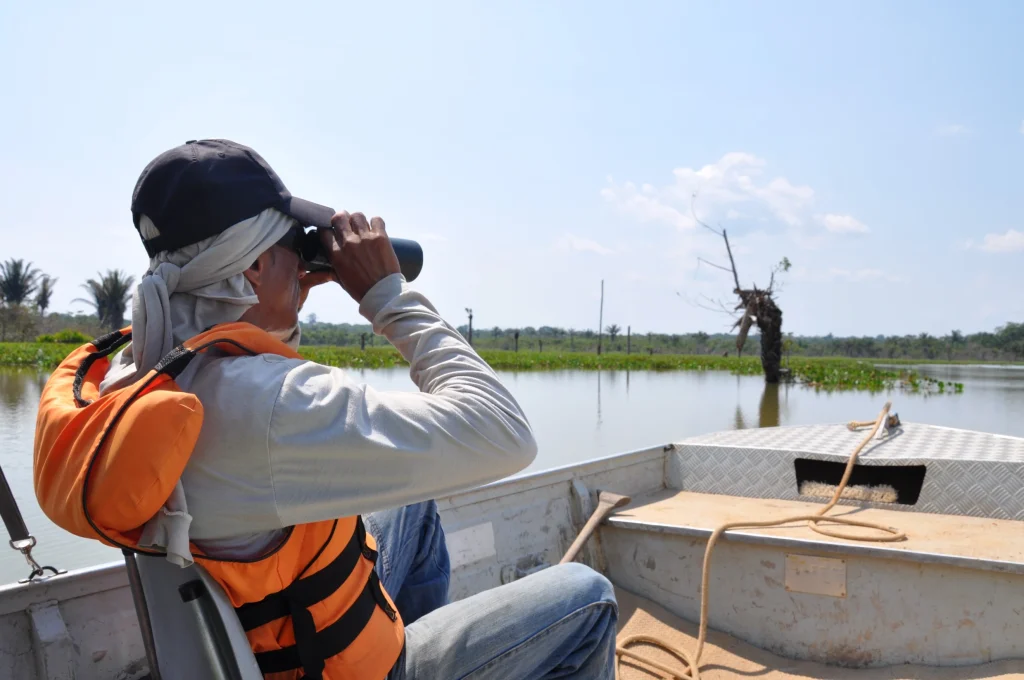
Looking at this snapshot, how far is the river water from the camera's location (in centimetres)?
500

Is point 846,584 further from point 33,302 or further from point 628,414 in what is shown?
point 33,302

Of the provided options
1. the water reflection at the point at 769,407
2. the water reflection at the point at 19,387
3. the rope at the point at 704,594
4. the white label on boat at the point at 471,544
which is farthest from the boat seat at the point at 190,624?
the water reflection at the point at 769,407

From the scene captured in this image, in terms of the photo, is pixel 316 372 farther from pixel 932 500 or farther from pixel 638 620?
pixel 932 500

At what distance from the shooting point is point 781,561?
7.64 ft

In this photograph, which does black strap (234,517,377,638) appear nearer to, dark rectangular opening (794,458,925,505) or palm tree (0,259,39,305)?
dark rectangular opening (794,458,925,505)

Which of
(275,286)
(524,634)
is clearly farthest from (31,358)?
(524,634)

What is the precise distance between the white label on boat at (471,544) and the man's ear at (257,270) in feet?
4.53

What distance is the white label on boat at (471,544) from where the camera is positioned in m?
2.27

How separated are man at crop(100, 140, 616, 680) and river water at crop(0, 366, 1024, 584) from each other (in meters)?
2.88

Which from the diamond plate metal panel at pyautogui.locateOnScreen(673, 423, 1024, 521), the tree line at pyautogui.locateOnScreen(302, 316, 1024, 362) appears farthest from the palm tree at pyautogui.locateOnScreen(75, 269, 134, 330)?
the diamond plate metal panel at pyautogui.locateOnScreen(673, 423, 1024, 521)

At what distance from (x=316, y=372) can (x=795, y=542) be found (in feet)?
6.10

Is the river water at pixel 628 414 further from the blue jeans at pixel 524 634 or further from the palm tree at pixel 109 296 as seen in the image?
the palm tree at pixel 109 296

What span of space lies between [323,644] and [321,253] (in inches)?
21.3

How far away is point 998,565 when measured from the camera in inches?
81.4
